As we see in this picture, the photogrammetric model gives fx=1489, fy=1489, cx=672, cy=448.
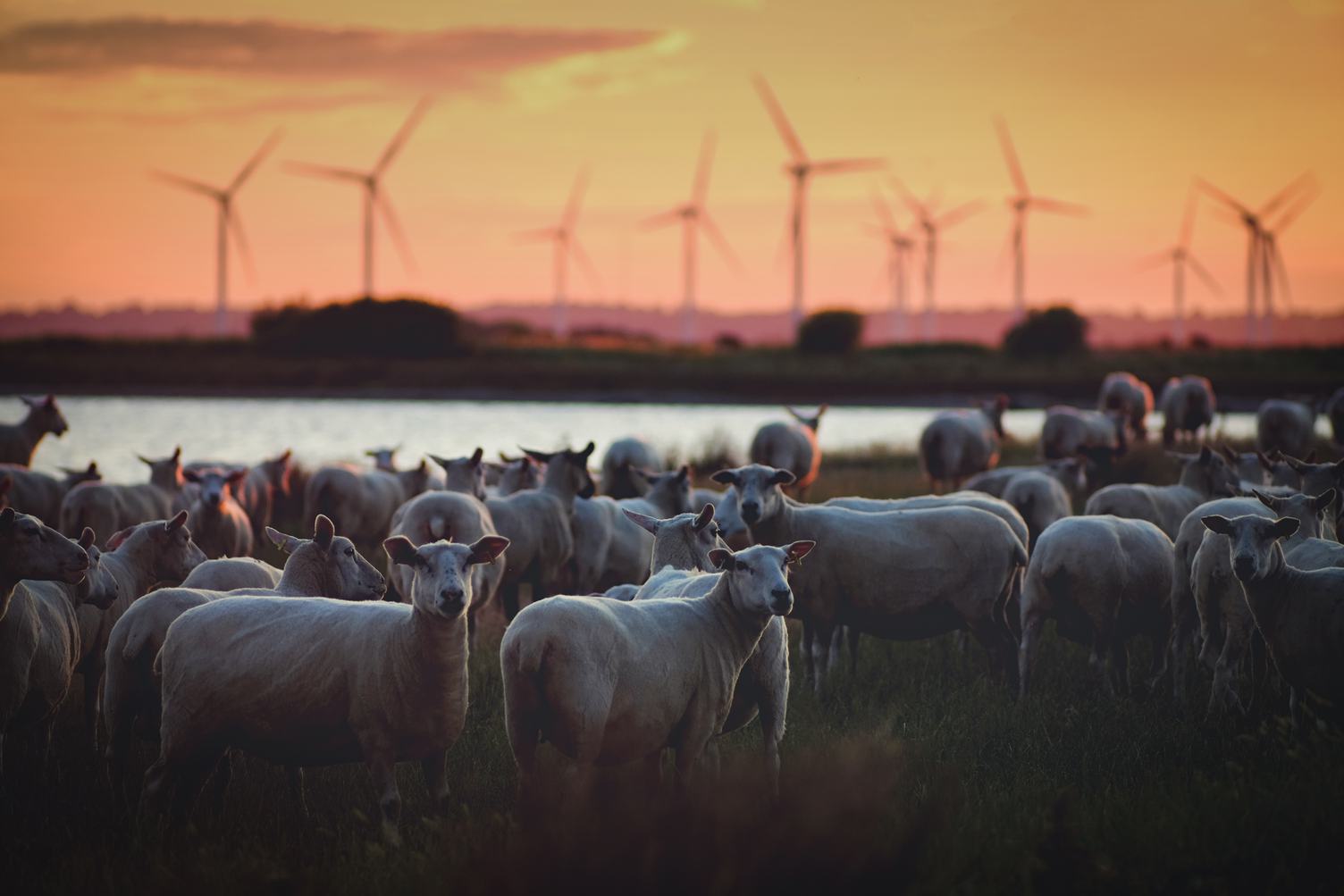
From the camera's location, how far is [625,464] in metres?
19.9

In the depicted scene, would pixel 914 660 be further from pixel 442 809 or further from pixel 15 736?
pixel 15 736

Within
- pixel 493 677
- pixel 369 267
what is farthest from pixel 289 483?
pixel 369 267

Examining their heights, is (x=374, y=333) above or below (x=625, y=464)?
above

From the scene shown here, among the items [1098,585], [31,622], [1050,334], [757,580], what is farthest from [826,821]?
[1050,334]

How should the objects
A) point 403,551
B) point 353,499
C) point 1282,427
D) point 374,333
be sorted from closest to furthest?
point 403,551 → point 353,499 → point 1282,427 → point 374,333

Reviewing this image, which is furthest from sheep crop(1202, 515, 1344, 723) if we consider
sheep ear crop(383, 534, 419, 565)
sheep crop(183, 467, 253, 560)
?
sheep crop(183, 467, 253, 560)

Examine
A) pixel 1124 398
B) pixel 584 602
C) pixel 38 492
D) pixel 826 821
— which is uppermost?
pixel 1124 398

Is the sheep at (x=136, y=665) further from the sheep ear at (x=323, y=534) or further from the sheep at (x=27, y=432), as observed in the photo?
the sheep at (x=27, y=432)

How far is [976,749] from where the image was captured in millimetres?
9938

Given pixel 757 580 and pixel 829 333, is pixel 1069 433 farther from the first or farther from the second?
pixel 829 333

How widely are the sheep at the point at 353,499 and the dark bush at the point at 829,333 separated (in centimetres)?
6246

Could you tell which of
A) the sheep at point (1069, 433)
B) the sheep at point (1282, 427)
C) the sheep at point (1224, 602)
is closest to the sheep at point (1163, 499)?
the sheep at point (1224, 602)

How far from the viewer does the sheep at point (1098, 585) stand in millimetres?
12062

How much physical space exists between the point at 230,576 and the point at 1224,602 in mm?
7270
